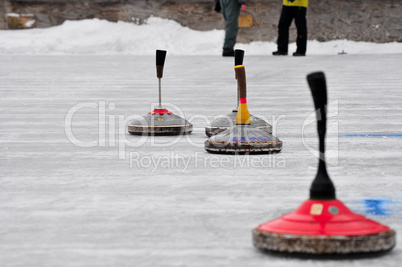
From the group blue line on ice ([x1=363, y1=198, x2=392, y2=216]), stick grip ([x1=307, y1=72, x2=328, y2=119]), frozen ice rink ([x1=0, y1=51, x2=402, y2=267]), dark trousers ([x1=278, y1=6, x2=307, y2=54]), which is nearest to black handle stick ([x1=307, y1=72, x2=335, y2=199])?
stick grip ([x1=307, y1=72, x2=328, y2=119])

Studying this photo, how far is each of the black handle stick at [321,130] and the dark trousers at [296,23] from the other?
15.8 m

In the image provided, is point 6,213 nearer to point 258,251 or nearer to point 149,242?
point 149,242

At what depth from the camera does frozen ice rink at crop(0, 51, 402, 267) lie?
309 cm

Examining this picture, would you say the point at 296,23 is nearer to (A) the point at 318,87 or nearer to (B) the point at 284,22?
(B) the point at 284,22

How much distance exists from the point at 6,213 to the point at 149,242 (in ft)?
2.80

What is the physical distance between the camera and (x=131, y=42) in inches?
948

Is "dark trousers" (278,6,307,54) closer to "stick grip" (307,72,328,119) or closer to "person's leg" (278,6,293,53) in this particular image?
"person's leg" (278,6,293,53)

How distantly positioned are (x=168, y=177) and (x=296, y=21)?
1438cm

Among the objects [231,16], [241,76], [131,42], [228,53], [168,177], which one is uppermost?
[231,16]

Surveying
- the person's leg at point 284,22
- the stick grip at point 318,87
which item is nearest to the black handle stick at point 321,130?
the stick grip at point 318,87

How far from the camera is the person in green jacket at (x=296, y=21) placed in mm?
18625

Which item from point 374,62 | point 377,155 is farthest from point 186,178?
point 374,62

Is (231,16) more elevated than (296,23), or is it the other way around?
(231,16)

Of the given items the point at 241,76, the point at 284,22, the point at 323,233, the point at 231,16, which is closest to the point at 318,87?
the point at 323,233
